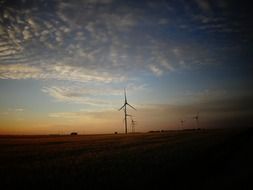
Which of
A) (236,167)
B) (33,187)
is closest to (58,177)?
(33,187)

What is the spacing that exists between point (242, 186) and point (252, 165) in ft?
26.7

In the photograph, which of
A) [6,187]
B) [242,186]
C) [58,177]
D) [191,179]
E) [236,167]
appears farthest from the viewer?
[236,167]

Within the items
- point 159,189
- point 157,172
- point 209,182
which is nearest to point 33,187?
point 159,189

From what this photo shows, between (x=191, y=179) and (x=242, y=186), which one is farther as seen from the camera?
(x=191, y=179)

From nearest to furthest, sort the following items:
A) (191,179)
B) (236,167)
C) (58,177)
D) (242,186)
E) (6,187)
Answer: (242,186) < (6,187) < (191,179) < (58,177) < (236,167)

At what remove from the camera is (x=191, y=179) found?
1625 cm

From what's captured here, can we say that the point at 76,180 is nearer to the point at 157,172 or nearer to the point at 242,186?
the point at 157,172

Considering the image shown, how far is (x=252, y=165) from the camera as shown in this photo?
69.9ft

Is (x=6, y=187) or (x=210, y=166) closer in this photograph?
(x=6, y=187)

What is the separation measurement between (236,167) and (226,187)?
23.4 feet

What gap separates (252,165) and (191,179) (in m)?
7.67

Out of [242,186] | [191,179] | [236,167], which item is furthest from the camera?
[236,167]

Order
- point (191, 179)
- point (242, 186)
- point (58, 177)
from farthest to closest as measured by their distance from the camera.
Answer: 1. point (58, 177)
2. point (191, 179)
3. point (242, 186)

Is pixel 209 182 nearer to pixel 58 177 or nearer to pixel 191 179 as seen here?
pixel 191 179
